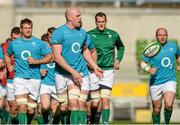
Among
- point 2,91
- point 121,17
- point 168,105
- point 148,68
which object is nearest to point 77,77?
point 148,68

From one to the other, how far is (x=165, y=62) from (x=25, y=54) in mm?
3383

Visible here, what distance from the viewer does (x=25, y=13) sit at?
41656mm

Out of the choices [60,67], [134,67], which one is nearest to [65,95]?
[60,67]

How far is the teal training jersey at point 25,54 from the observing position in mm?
16031

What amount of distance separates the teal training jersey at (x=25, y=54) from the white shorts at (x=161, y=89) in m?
2.96

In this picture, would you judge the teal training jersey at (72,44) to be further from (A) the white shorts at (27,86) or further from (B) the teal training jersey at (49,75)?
(B) the teal training jersey at (49,75)

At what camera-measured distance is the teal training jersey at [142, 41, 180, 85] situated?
17.7 m

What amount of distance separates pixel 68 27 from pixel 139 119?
15.1 metres

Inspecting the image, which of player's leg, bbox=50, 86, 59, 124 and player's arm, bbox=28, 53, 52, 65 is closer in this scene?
player's arm, bbox=28, 53, 52, 65

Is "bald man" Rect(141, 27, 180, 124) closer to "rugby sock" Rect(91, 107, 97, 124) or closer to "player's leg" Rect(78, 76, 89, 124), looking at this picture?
"rugby sock" Rect(91, 107, 97, 124)

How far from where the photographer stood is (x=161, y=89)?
17.8 m

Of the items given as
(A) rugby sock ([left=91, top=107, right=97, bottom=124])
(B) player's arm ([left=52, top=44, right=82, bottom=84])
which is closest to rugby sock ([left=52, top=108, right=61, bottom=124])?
(A) rugby sock ([left=91, top=107, right=97, bottom=124])

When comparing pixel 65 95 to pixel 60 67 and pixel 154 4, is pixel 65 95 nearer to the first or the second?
pixel 60 67

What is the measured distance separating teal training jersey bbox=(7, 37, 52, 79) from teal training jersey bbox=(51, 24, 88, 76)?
1182mm
